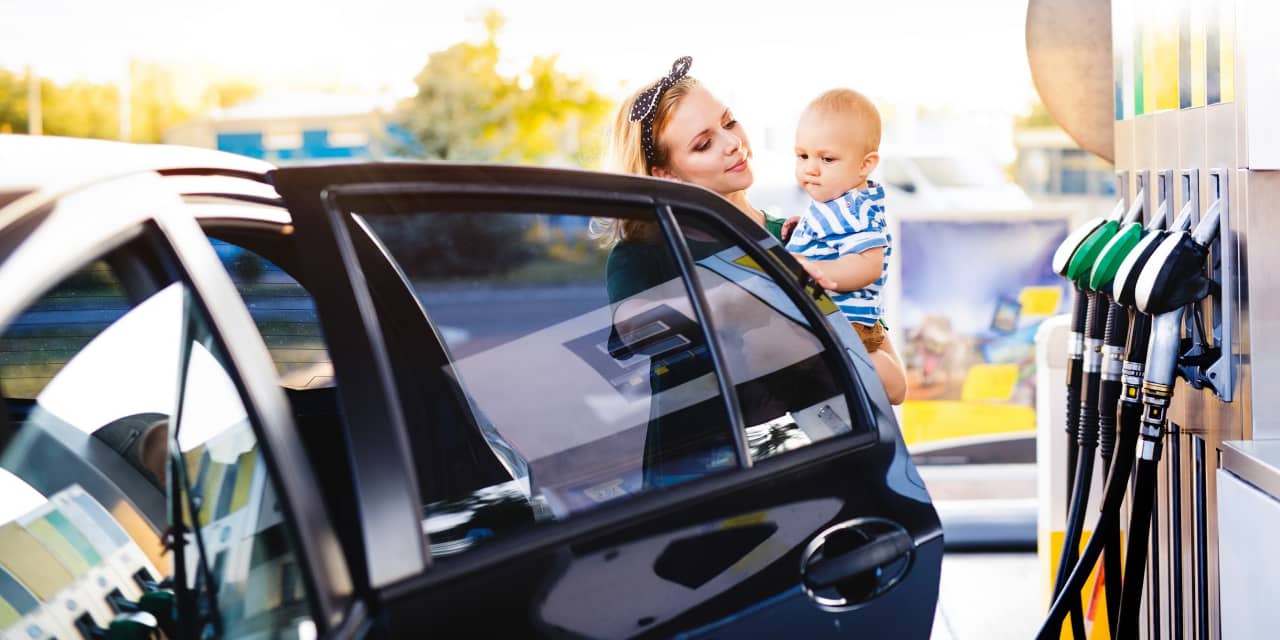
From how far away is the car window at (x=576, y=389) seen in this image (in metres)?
1.75

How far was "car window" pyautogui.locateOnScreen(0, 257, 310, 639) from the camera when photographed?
1.47 metres

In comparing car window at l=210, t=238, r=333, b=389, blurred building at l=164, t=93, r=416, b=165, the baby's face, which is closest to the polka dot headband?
the baby's face

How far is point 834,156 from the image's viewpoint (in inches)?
106

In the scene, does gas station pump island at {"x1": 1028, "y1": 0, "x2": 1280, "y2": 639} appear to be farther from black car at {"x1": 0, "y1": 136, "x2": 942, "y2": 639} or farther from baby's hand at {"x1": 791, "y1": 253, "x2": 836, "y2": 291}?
Result: black car at {"x1": 0, "y1": 136, "x2": 942, "y2": 639}

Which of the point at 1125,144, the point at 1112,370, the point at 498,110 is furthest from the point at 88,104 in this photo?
the point at 1112,370

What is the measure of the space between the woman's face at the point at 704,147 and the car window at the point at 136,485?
1137 mm

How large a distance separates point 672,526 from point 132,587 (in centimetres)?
65

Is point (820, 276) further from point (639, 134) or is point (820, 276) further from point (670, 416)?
point (670, 416)

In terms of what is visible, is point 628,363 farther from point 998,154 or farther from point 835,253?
point 998,154

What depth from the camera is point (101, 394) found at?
1.73 meters

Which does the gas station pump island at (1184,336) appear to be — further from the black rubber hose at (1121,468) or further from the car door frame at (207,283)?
the car door frame at (207,283)

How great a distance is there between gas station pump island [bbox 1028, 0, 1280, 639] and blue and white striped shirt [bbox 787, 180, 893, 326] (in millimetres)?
488

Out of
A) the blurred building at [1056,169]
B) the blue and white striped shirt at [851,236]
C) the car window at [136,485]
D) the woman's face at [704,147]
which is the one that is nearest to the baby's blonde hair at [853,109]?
the blue and white striped shirt at [851,236]

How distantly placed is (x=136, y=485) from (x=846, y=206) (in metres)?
1.46
